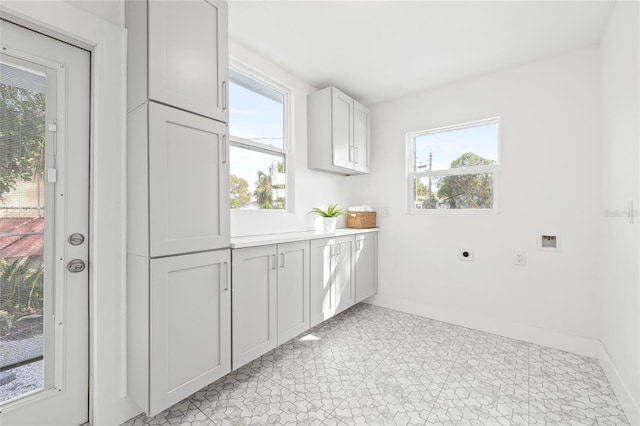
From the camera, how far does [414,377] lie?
2053 millimetres

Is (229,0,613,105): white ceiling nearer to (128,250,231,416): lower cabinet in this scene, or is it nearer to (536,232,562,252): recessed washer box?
(536,232,562,252): recessed washer box

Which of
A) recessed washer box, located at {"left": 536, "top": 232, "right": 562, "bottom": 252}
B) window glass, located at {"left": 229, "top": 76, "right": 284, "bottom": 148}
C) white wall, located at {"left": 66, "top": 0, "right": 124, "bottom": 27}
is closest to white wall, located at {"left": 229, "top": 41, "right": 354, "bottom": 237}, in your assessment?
window glass, located at {"left": 229, "top": 76, "right": 284, "bottom": 148}

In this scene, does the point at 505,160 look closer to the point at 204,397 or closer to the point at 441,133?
the point at 441,133

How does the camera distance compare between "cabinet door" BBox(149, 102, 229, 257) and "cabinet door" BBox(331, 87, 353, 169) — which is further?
"cabinet door" BBox(331, 87, 353, 169)

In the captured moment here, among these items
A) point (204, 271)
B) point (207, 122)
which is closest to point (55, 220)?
point (204, 271)

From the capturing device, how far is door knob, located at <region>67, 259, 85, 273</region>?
1.52m

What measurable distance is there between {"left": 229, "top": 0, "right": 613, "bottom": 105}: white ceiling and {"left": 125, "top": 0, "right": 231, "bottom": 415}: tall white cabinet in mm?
533

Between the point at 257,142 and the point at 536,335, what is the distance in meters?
2.97

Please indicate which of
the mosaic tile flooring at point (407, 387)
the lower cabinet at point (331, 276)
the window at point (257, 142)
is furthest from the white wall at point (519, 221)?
the window at point (257, 142)

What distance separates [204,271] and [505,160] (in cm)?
275

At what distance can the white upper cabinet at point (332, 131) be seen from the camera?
300 cm

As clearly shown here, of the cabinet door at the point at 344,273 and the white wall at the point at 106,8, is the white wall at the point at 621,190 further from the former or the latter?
the white wall at the point at 106,8

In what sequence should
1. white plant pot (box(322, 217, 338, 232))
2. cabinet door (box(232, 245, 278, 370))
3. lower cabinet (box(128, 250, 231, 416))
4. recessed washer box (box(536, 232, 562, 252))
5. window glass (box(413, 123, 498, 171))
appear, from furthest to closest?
1. white plant pot (box(322, 217, 338, 232))
2. window glass (box(413, 123, 498, 171))
3. recessed washer box (box(536, 232, 562, 252))
4. cabinet door (box(232, 245, 278, 370))
5. lower cabinet (box(128, 250, 231, 416))

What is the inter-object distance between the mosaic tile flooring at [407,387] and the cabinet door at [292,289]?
25 centimetres
